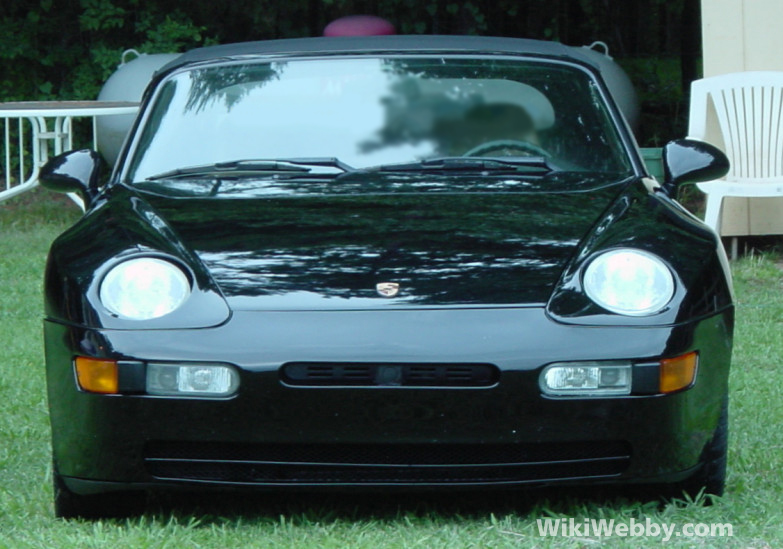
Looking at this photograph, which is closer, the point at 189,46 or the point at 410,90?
the point at 410,90

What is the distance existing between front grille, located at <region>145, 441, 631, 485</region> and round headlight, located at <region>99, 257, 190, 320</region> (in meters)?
0.29

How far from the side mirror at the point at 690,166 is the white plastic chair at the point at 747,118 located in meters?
3.76

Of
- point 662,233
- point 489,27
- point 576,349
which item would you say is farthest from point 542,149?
point 489,27

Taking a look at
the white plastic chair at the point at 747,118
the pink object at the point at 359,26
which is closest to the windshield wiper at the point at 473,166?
the white plastic chair at the point at 747,118

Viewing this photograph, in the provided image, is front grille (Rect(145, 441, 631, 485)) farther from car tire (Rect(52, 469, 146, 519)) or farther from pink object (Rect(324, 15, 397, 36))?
pink object (Rect(324, 15, 397, 36))

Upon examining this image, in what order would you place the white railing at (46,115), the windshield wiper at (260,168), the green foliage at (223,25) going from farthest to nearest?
the green foliage at (223,25) < the white railing at (46,115) < the windshield wiper at (260,168)

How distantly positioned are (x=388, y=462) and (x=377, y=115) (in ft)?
4.26

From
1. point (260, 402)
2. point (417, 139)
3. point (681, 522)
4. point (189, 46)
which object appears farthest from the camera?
point (189, 46)

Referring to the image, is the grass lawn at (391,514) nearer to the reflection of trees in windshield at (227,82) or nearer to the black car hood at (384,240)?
the black car hood at (384,240)

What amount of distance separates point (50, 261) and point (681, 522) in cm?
158

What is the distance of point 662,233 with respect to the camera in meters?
3.10

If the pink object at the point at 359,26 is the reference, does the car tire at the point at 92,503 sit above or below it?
below

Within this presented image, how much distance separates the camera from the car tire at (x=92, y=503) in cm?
305

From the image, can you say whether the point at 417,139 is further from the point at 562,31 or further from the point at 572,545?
the point at 562,31
